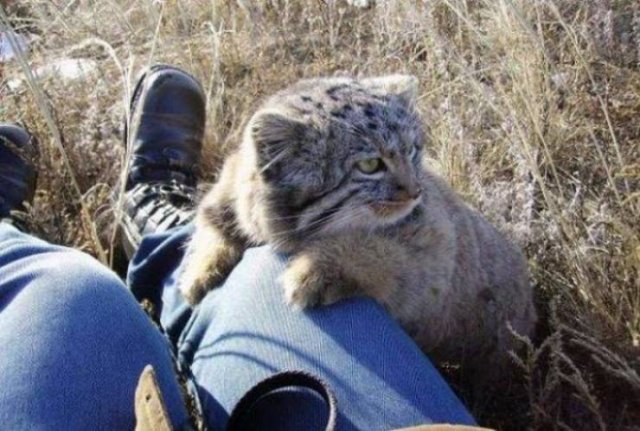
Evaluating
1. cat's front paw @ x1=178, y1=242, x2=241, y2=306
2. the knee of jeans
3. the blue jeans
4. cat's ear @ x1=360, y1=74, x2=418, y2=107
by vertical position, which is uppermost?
cat's ear @ x1=360, y1=74, x2=418, y2=107

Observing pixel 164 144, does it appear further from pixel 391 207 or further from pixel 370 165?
pixel 391 207

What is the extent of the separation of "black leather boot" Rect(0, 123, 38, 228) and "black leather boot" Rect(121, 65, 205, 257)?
1.35 ft

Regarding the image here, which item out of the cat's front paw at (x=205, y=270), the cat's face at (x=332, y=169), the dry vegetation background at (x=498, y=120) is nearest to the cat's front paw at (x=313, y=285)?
the cat's face at (x=332, y=169)

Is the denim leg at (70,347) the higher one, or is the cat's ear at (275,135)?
the cat's ear at (275,135)

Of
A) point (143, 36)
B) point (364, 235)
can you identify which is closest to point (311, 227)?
point (364, 235)

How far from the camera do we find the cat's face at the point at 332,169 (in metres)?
2.53

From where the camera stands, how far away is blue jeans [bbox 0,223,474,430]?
6.06ft

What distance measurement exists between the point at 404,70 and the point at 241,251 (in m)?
1.71

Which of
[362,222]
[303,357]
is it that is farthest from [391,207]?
[303,357]

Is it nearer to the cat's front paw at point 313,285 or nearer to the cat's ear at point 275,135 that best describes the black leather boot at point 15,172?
the cat's ear at point 275,135

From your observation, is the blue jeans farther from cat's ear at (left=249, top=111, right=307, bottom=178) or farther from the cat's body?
cat's ear at (left=249, top=111, right=307, bottom=178)

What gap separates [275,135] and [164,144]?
4.58ft

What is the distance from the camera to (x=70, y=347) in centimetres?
196

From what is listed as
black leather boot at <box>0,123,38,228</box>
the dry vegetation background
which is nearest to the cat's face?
the dry vegetation background
